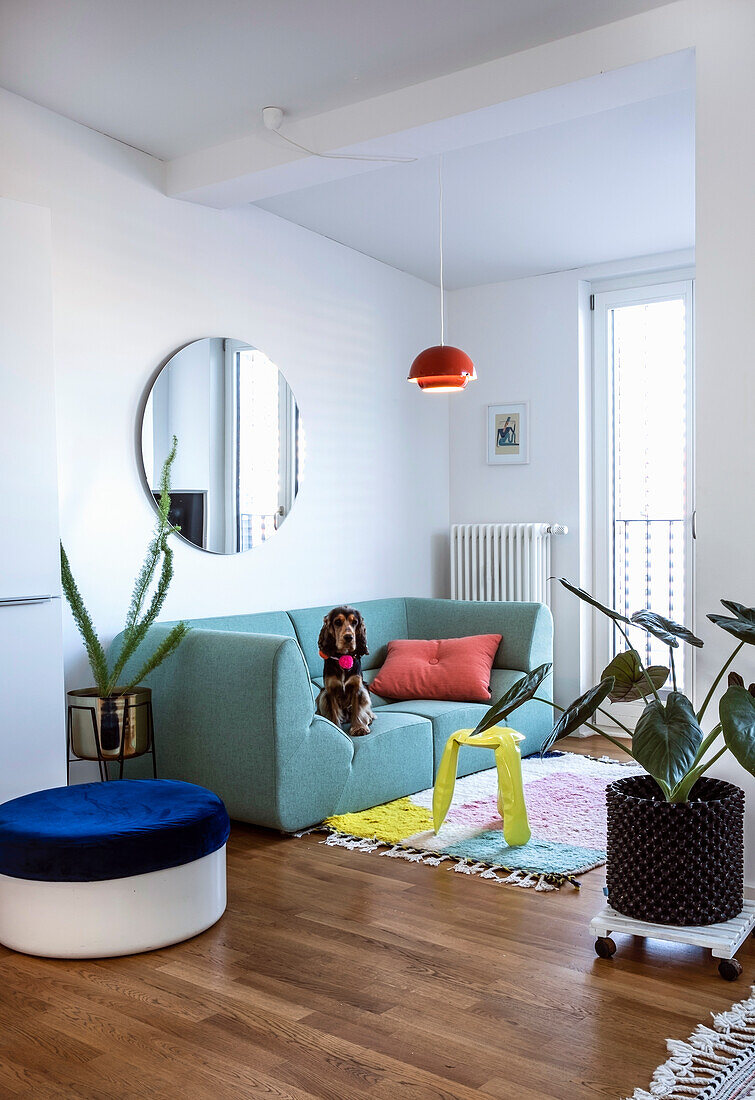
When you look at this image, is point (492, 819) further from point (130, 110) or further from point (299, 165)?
point (130, 110)

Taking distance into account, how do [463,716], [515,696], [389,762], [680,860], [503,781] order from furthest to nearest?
1. [463,716]
2. [389,762]
3. [503,781]
4. [515,696]
5. [680,860]

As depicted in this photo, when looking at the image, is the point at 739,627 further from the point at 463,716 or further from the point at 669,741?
the point at 463,716

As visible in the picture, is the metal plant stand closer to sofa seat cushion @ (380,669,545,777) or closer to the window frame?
sofa seat cushion @ (380,669,545,777)

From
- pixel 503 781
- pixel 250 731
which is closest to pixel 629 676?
pixel 503 781

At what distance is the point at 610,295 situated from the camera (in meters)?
5.78

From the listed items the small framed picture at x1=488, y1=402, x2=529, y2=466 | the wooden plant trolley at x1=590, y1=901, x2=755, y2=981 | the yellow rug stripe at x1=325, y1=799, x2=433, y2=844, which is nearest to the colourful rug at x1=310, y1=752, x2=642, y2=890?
the yellow rug stripe at x1=325, y1=799, x2=433, y2=844

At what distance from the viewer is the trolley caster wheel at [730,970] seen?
7.86 feet

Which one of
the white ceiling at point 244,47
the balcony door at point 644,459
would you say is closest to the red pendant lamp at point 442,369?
the white ceiling at point 244,47

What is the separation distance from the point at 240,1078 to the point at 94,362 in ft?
9.05

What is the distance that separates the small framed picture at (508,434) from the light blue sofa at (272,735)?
203 centimetres

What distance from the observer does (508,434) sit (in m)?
6.05

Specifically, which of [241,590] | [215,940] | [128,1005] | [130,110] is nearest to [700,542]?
[215,940]

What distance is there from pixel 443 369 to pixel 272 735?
1.63m

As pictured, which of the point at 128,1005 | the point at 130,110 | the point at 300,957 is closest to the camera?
the point at 128,1005
